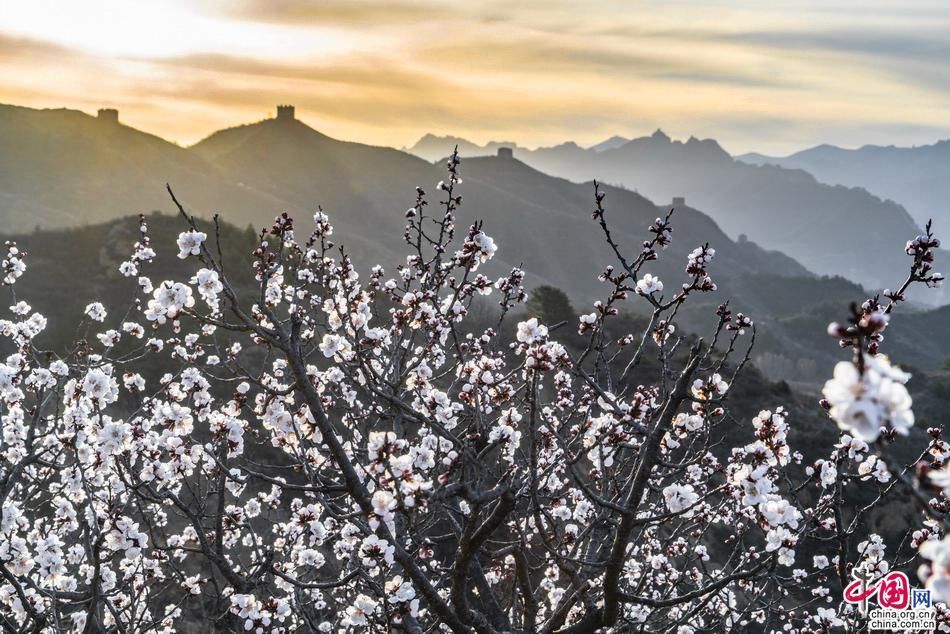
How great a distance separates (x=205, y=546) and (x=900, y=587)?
6932 mm

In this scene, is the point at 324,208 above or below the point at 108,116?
below

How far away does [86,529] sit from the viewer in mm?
6617

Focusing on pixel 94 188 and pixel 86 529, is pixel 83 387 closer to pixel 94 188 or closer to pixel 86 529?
pixel 86 529

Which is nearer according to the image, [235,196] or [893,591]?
[893,591]

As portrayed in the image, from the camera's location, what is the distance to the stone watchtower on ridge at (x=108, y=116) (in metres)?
167

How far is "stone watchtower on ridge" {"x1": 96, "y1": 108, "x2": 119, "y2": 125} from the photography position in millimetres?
167250

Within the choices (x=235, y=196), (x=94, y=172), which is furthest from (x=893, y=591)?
(x=94, y=172)

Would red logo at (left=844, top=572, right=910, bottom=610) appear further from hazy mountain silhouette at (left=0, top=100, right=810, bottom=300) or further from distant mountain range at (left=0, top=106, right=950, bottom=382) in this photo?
hazy mountain silhouette at (left=0, top=100, right=810, bottom=300)

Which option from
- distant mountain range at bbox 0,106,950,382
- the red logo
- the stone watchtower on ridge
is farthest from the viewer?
the stone watchtower on ridge

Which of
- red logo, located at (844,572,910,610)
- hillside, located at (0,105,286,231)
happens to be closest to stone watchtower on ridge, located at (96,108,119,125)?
hillside, located at (0,105,286,231)

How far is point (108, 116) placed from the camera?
16788 cm

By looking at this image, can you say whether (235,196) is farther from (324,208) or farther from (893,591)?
(893,591)

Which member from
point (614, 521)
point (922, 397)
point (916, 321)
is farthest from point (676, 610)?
point (916, 321)

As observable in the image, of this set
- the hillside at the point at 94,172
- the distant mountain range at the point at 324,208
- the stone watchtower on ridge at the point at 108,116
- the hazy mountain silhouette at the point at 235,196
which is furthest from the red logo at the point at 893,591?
the stone watchtower on ridge at the point at 108,116
